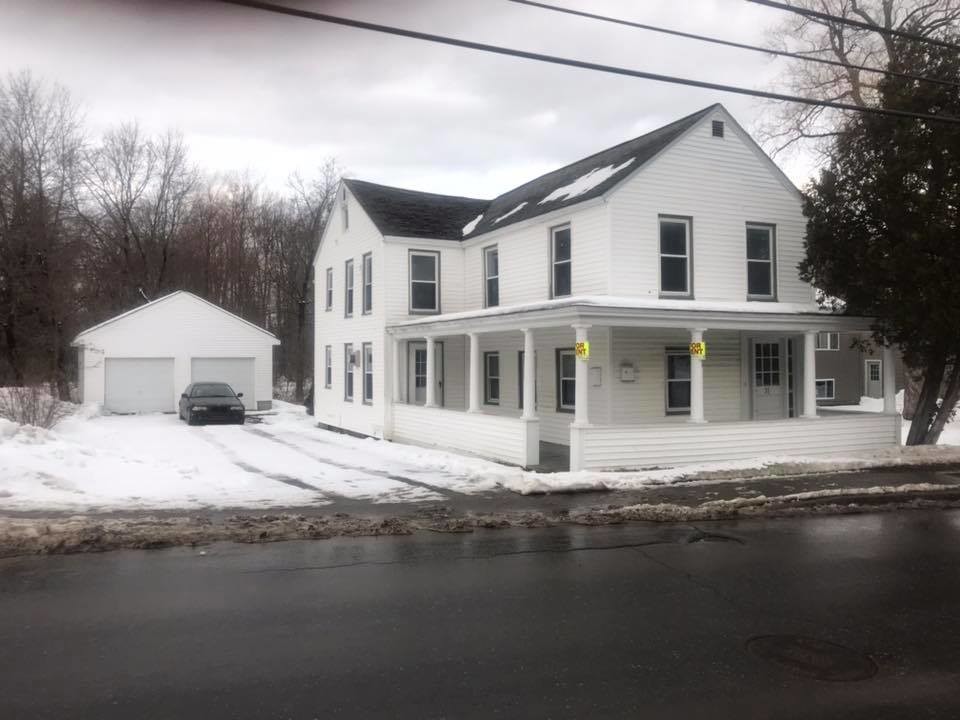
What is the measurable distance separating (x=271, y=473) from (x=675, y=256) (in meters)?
9.14

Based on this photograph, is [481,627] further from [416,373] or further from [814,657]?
[416,373]

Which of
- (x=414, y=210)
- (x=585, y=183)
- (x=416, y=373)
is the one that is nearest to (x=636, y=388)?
(x=585, y=183)

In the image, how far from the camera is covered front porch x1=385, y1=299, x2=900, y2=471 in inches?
539

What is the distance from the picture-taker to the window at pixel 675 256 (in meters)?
16.0

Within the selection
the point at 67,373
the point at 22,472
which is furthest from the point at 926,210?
the point at 67,373

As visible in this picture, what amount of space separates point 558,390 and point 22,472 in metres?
10.5

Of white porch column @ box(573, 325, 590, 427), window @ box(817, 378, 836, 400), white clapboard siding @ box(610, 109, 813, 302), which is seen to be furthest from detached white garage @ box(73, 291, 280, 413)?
window @ box(817, 378, 836, 400)

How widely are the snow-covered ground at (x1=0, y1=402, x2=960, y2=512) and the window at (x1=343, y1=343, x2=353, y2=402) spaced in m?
4.37

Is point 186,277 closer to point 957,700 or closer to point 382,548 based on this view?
point 382,548

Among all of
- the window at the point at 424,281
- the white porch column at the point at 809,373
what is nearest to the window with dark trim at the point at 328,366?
the window at the point at 424,281

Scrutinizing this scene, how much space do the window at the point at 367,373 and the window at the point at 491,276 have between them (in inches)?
145

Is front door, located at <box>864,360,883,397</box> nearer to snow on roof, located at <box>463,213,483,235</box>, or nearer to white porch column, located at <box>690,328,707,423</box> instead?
snow on roof, located at <box>463,213,483,235</box>

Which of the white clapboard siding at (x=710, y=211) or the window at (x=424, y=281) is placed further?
the window at (x=424, y=281)

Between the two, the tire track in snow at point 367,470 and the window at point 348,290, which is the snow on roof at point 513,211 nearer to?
the window at point 348,290
